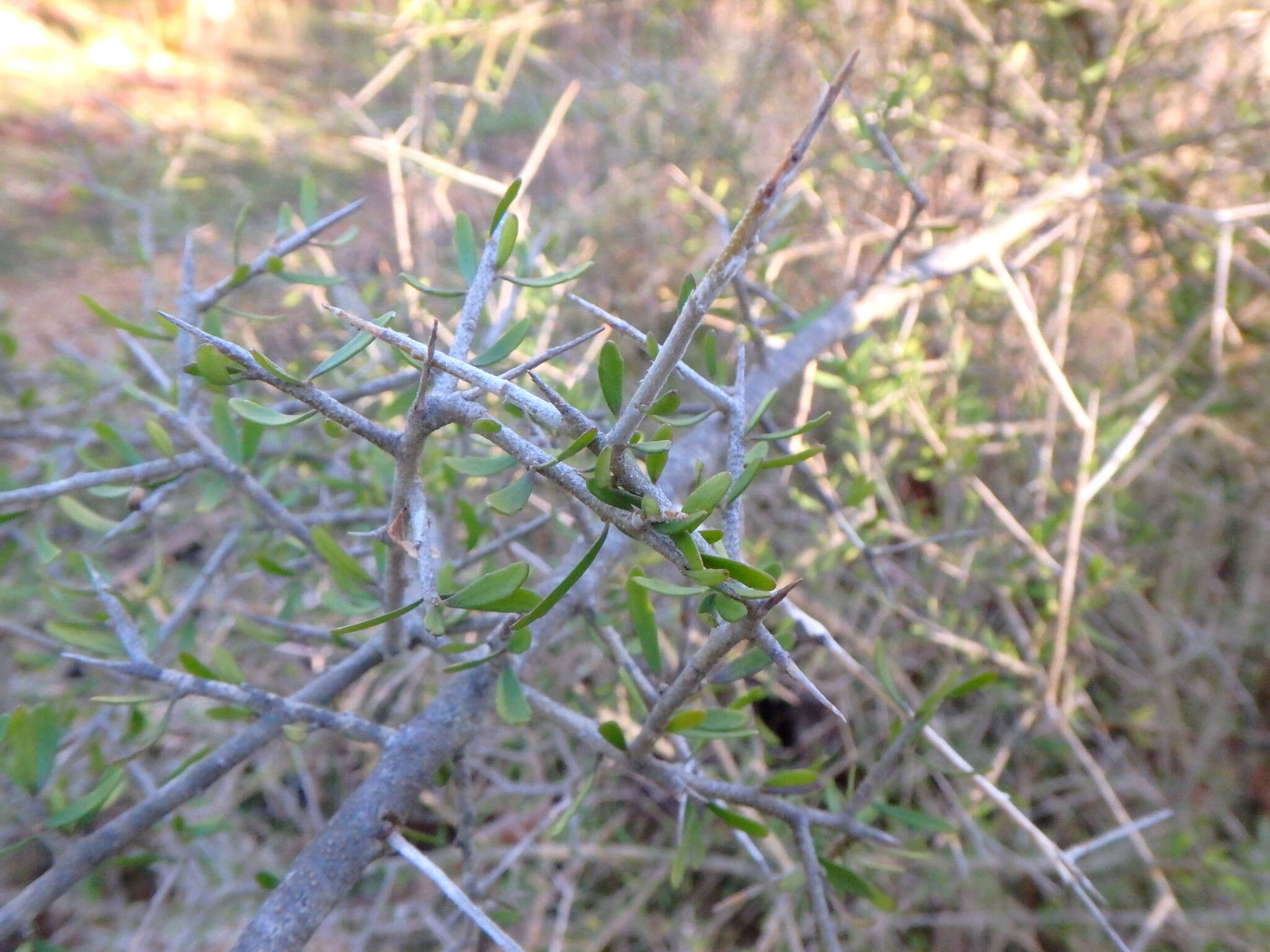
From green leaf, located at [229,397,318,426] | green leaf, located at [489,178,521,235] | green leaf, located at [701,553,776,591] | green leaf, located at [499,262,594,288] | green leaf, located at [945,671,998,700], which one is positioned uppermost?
green leaf, located at [489,178,521,235]

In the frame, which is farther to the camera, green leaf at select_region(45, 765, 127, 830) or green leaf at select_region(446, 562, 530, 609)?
green leaf at select_region(45, 765, 127, 830)

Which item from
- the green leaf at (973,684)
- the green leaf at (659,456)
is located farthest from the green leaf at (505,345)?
the green leaf at (973,684)

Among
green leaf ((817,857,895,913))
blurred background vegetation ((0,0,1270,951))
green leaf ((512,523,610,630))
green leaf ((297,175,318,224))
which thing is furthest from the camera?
blurred background vegetation ((0,0,1270,951))

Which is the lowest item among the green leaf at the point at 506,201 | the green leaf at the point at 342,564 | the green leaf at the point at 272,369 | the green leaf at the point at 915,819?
the green leaf at the point at 915,819

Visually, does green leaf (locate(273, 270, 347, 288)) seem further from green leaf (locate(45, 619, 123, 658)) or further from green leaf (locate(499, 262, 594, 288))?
green leaf (locate(45, 619, 123, 658))

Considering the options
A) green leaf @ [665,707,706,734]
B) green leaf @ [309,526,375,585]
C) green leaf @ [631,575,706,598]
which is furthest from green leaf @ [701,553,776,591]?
green leaf @ [309,526,375,585]

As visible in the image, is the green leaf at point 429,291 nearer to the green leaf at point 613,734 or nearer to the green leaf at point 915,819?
the green leaf at point 613,734

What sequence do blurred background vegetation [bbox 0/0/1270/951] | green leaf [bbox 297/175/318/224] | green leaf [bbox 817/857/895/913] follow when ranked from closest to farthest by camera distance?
green leaf [bbox 817/857/895/913]
green leaf [bbox 297/175/318/224]
blurred background vegetation [bbox 0/0/1270/951]
